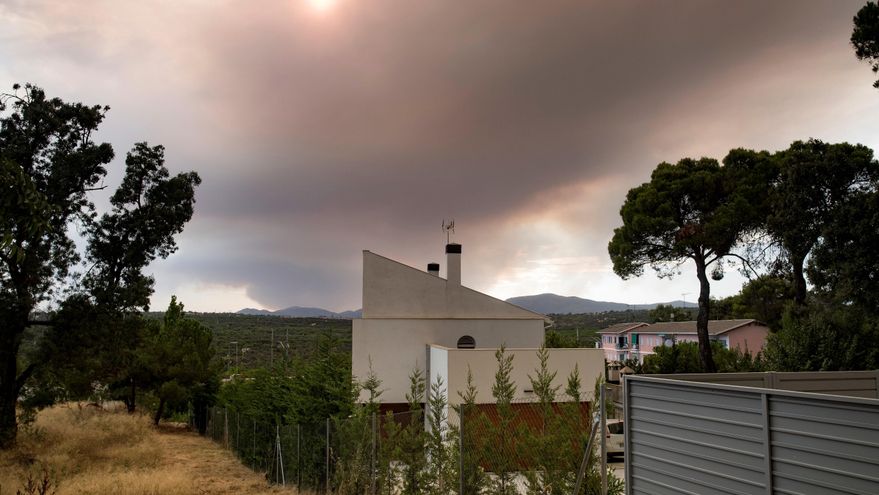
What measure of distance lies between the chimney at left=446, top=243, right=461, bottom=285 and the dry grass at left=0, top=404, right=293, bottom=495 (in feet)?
33.2

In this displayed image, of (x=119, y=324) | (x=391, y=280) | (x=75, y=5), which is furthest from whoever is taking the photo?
(x=391, y=280)

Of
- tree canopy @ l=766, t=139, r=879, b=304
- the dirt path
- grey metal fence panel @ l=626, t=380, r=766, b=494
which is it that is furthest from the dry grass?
tree canopy @ l=766, t=139, r=879, b=304

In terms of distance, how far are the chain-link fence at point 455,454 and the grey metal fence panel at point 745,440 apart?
1.12 meters

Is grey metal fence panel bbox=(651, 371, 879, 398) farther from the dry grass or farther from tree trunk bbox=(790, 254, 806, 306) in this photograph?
tree trunk bbox=(790, 254, 806, 306)

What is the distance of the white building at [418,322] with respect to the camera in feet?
68.9

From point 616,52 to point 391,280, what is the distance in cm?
1106

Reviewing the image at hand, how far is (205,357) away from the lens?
31.2m

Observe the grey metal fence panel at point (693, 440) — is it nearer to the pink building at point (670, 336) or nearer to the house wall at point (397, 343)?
the house wall at point (397, 343)

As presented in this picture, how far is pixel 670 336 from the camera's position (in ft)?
186

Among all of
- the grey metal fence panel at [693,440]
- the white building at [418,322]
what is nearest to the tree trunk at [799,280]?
the white building at [418,322]

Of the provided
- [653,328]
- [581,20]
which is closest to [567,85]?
[581,20]

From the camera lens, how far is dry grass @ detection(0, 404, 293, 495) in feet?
41.5

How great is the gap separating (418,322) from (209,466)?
27.5 ft

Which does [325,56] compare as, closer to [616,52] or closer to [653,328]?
[616,52]
